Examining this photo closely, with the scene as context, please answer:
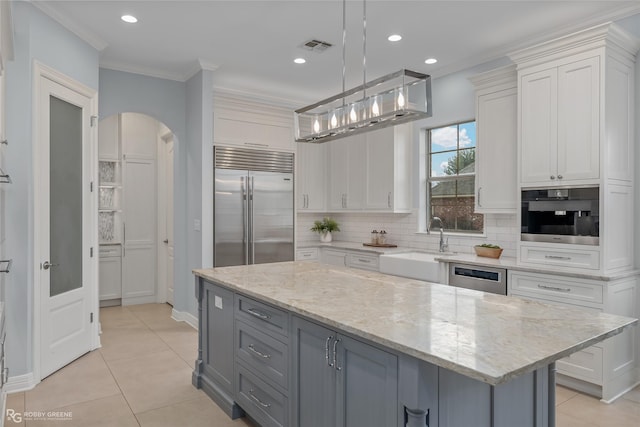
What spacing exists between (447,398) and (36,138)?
3486 millimetres

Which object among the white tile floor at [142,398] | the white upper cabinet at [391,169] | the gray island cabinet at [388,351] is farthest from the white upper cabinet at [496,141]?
the gray island cabinet at [388,351]

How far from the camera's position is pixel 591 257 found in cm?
322

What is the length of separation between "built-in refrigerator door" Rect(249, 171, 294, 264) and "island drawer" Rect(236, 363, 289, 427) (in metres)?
2.57

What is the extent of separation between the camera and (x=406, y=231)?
211 inches

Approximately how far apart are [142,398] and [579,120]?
3.95 meters

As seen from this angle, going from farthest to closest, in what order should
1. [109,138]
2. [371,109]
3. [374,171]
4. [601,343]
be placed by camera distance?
[109,138]
[374,171]
[601,343]
[371,109]

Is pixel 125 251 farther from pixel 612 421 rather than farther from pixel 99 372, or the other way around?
pixel 612 421

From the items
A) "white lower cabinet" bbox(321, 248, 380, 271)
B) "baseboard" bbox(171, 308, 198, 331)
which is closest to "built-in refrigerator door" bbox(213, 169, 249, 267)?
"baseboard" bbox(171, 308, 198, 331)

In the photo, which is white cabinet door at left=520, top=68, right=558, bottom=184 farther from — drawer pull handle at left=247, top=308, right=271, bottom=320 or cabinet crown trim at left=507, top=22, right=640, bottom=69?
drawer pull handle at left=247, top=308, right=271, bottom=320

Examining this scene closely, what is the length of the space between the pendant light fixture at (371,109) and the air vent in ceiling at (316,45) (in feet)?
4.87

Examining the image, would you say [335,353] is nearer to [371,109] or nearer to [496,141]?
[371,109]

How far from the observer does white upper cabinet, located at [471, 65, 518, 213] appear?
3947 millimetres

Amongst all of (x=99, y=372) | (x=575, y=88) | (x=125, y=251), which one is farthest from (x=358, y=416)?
(x=125, y=251)

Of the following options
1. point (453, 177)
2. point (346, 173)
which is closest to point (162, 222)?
point (346, 173)
